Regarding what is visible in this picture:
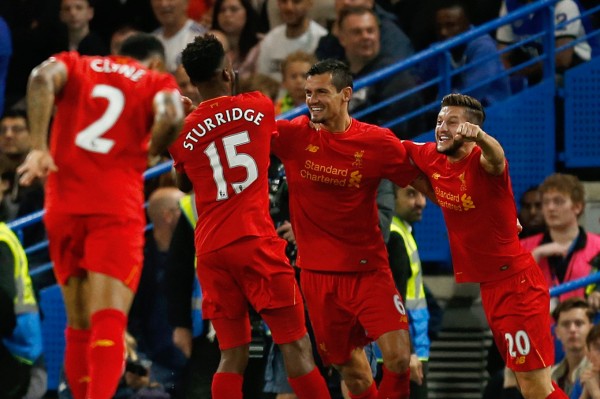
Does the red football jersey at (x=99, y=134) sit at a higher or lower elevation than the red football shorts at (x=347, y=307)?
higher

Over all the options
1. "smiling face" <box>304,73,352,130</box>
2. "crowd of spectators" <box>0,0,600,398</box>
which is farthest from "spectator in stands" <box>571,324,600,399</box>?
"smiling face" <box>304,73,352,130</box>

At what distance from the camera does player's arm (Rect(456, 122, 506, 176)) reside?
8.91 meters

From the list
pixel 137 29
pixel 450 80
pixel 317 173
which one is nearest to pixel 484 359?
pixel 450 80

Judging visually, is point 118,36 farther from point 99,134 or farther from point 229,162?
point 99,134

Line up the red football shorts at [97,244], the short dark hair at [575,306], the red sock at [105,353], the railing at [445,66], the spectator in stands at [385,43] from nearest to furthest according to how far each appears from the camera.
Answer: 1. the red sock at [105,353]
2. the red football shorts at [97,244]
3. the short dark hair at [575,306]
4. the railing at [445,66]
5. the spectator in stands at [385,43]

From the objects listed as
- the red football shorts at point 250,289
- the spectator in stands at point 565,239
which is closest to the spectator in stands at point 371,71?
the spectator in stands at point 565,239

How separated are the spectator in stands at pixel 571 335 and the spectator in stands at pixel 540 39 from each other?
2959 mm

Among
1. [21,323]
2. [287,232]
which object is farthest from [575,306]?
[21,323]

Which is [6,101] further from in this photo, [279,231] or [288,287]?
[288,287]

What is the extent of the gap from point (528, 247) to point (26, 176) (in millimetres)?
5035

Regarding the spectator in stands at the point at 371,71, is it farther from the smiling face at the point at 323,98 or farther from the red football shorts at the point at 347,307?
the red football shorts at the point at 347,307

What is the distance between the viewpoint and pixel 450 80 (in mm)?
12750

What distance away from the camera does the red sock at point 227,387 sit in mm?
9297

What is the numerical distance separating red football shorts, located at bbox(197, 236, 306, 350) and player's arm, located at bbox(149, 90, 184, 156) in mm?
1327
